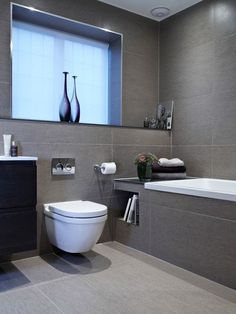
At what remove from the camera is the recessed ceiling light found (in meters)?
3.24

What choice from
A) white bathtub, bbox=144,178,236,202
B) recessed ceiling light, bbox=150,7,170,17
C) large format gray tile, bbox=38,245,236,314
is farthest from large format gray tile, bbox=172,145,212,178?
recessed ceiling light, bbox=150,7,170,17

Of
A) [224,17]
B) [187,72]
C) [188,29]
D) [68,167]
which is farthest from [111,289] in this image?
[188,29]

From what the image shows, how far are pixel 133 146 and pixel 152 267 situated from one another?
1248 millimetres

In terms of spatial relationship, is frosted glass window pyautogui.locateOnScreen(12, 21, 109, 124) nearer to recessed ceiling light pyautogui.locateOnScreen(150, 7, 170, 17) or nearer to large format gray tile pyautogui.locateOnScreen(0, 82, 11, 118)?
large format gray tile pyautogui.locateOnScreen(0, 82, 11, 118)

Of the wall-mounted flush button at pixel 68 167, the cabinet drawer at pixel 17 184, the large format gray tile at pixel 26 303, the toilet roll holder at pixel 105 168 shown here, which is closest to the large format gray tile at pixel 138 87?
the toilet roll holder at pixel 105 168

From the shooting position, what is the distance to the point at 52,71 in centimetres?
296

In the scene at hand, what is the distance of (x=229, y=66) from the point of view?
9.14ft

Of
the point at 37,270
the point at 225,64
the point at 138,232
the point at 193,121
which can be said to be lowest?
the point at 37,270

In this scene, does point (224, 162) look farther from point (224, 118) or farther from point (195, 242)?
point (195, 242)

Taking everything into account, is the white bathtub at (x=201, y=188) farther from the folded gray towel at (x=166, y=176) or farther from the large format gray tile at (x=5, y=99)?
the large format gray tile at (x=5, y=99)

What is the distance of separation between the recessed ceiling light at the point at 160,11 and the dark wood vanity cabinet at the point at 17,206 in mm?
2266

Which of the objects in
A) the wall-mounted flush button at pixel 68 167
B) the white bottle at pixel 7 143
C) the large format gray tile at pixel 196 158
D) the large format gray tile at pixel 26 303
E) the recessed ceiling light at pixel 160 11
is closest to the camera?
the large format gray tile at pixel 26 303

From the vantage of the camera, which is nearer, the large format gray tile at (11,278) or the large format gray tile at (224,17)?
the large format gray tile at (11,278)

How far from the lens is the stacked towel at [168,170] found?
290 cm
